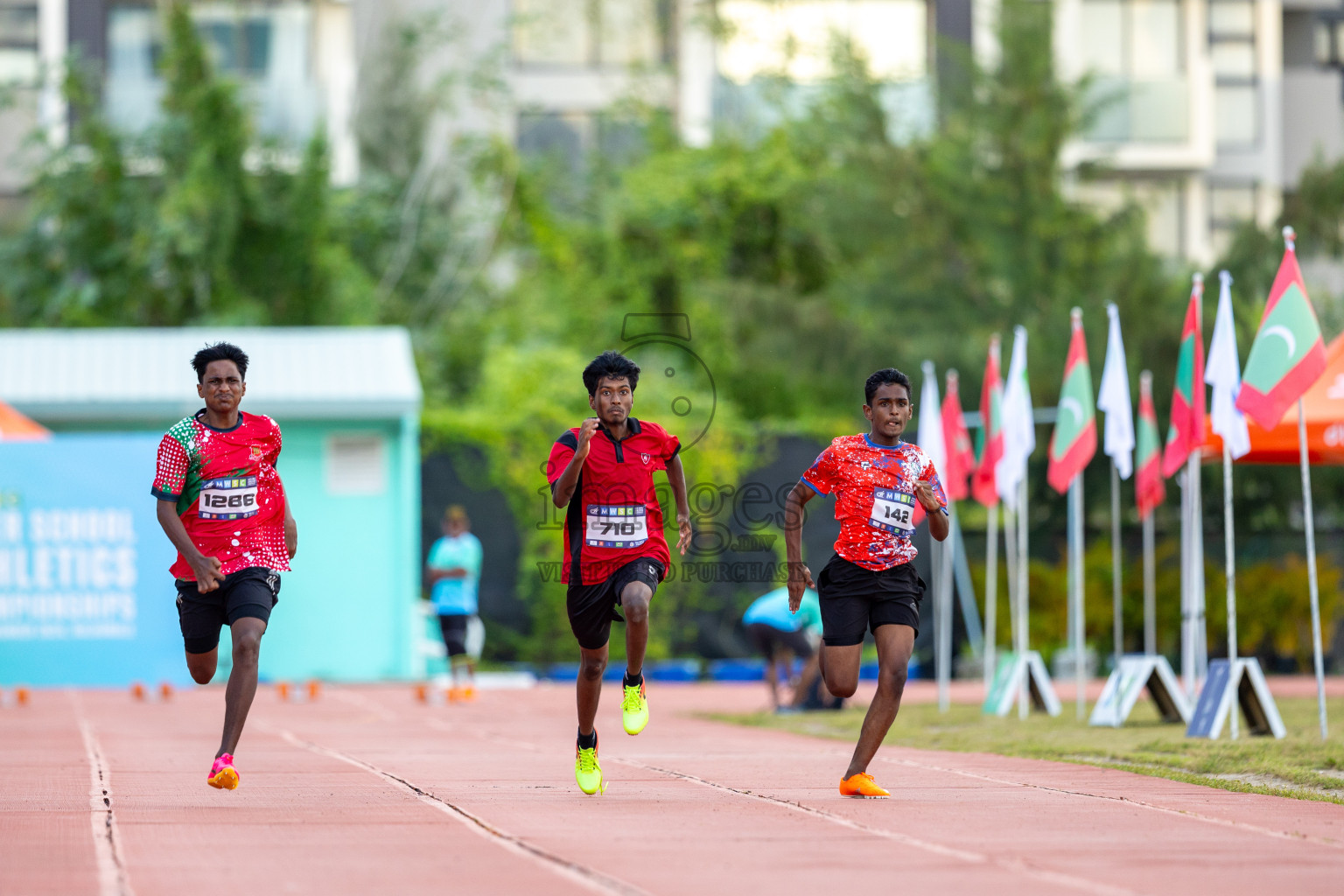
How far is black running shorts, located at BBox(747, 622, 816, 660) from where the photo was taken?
1630 centimetres

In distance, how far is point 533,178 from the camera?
33469mm

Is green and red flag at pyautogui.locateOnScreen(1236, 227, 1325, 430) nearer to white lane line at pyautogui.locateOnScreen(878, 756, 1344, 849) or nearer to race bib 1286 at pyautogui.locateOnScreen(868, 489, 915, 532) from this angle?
white lane line at pyautogui.locateOnScreen(878, 756, 1344, 849)

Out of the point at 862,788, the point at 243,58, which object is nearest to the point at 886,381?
the point at 862,788

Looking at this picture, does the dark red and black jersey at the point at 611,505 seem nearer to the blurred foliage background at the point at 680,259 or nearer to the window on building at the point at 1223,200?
the blurred foliage background at the point at 680,259

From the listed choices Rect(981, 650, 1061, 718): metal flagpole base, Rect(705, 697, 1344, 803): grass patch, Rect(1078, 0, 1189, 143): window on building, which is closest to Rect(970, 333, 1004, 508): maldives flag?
Rect(981, 650, 1061, 718): metal flagpole base

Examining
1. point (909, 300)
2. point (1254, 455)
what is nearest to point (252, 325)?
point (909, 300)

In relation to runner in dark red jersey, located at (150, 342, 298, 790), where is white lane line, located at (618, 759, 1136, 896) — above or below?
below

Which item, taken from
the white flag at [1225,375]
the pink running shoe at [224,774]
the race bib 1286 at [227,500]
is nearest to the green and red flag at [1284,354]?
the white flag at [1225,375]

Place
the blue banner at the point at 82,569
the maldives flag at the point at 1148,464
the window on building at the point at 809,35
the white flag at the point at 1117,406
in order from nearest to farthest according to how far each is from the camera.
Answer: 1. the white flag at the point at 1117,406
2. the maldives flag at the point at 1148,464
3. the blue banner at the point at 82,569
4. the window on building at the point at 809,35

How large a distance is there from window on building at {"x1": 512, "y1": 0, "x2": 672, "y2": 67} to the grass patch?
2292 centimetres

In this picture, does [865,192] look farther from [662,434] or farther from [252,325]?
[662,434]

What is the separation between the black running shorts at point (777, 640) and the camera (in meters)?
16.3

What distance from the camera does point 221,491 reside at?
8.36 m

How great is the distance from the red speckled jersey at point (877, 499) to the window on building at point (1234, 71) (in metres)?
29.2
